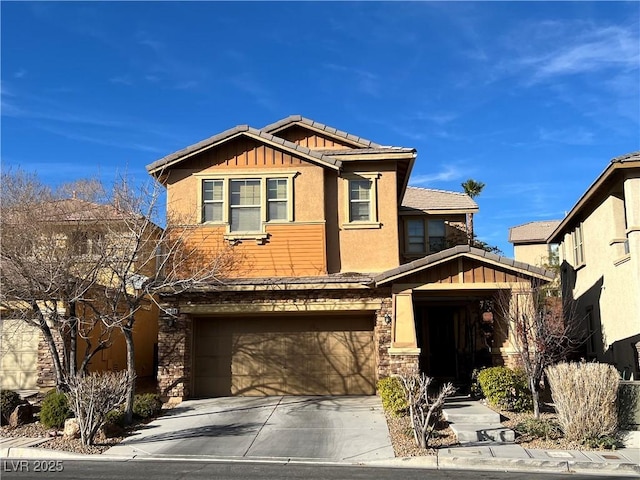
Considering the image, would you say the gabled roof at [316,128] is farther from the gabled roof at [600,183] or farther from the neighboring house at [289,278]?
the gabled roof at [600,183]

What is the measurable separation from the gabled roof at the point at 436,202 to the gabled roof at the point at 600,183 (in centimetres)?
354

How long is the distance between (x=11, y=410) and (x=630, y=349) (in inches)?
626

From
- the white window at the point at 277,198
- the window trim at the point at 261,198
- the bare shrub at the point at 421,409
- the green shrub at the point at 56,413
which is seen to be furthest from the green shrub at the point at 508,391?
the green shrub at the point at 56,413

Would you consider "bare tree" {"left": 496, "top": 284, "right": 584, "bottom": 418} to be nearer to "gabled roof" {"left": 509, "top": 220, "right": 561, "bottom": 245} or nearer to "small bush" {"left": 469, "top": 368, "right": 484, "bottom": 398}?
"small bush" {"left": 469, "top": 368, "right": 484, "bottom": 398}

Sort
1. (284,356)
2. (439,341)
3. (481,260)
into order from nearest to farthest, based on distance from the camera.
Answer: (481,260) < (284,356) < (439,341)

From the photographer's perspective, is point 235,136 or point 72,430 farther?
point 235,136

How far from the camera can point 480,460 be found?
10383 millimetres

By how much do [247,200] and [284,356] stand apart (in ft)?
15.6

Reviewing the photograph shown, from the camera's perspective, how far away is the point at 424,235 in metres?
23.0

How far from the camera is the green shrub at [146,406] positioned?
14.3 m

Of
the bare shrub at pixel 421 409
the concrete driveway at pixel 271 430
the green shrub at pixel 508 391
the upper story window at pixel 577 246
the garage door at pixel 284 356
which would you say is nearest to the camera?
the bare shrub at pixel 421 409

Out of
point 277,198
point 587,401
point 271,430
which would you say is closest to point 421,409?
point 587,401

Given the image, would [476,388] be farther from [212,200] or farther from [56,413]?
[56,413]

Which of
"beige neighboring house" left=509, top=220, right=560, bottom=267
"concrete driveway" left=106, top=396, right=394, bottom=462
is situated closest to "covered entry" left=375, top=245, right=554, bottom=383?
"concrete driveway" left=106, top=396, right=394, bottom=462
